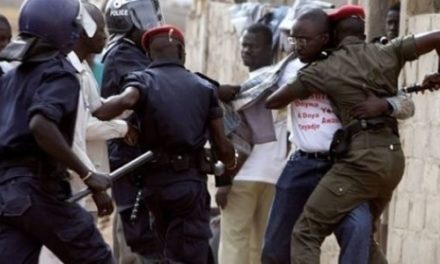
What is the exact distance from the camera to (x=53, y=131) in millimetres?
7250

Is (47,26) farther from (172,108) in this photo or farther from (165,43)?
(165,43)

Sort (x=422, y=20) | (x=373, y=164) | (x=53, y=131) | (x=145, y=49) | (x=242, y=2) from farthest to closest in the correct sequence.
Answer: (x=242, y=2), (x=422, y=20), (x=145, y=49), (x=373, y=164), (x=53, y=131)

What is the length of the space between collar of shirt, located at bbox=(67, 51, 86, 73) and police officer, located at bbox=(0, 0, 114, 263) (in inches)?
38.5

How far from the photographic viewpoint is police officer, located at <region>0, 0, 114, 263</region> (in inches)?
289

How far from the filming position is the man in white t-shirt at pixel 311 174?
348 inches

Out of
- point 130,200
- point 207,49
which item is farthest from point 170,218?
point 207,49

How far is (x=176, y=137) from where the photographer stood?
8852 millimetres

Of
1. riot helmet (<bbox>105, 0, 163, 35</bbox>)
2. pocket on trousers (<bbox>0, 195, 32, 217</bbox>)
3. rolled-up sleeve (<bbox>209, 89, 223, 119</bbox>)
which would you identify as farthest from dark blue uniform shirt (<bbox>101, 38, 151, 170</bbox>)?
pocket on trousers (<bbox>0, 195, 32, 217</bbox>)

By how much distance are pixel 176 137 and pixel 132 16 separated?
123 centimetres

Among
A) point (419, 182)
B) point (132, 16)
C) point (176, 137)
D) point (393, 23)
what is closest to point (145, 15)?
point (132, 16)

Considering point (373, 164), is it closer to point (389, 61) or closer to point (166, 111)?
point (389, 61)

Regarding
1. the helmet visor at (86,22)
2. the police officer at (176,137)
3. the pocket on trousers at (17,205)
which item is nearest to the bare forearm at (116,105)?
the police officer at (176,137)

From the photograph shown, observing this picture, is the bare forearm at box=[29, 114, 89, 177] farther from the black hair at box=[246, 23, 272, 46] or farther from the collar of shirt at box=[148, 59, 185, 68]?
the black hair at box=[246, 23, 272, 46]

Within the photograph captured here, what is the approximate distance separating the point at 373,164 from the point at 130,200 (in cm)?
162
